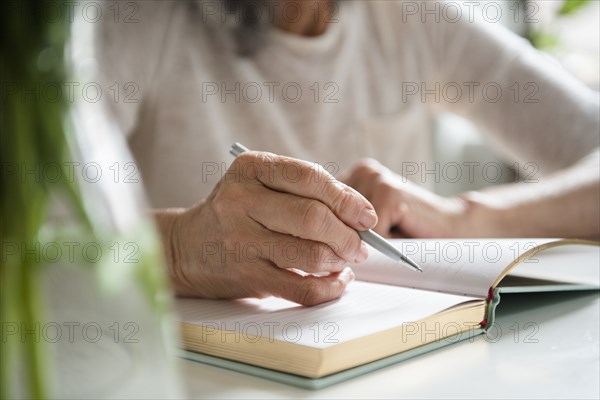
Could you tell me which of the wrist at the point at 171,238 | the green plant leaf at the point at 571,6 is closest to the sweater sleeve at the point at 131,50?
the wrist at the point at 171,238

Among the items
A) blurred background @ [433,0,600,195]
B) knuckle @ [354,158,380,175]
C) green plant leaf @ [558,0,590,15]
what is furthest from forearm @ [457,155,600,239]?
green plant leaf @ [558,0,590,15]

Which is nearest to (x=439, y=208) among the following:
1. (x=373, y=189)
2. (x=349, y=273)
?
(x=373, y=189)

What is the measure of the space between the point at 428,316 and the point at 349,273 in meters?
0.13

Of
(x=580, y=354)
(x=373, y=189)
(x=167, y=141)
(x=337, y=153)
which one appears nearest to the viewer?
(x=580, y=354)

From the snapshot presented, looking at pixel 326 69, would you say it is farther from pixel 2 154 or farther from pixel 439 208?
pixel 2 154

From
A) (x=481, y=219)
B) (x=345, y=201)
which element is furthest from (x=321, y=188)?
(x=481, y=219)

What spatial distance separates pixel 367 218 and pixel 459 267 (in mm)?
108

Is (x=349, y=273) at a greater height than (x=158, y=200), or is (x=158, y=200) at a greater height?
(x=158, y=200)

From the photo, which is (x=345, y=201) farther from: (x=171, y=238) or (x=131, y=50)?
(x=131, y=50)

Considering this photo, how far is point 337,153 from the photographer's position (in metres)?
1.27

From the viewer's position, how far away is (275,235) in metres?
0.58

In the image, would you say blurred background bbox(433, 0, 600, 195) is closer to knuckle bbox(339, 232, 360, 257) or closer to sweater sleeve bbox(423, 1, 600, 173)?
sweater sleeve bbox(423, 1, 600, 173)

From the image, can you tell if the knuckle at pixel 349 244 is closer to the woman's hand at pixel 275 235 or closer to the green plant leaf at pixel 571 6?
Result: the woman's hand at pixel 275 235

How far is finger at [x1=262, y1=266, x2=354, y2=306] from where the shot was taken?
0.56m
